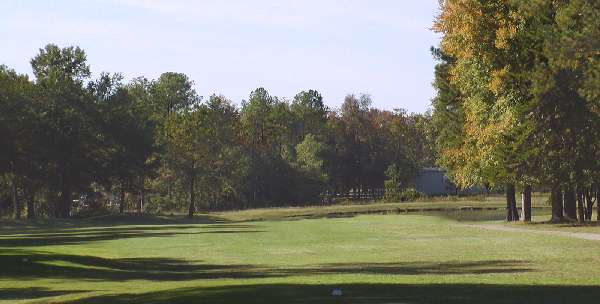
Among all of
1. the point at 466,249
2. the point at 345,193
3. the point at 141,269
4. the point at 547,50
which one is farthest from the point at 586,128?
the point at 345,193

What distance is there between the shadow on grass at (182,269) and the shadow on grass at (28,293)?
13.0 feet

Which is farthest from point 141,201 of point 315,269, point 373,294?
point 373,294

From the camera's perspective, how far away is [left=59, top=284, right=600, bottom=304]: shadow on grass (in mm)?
20916

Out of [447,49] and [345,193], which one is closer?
[447,49]

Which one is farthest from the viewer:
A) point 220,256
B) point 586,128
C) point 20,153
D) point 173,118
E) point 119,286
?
point 173,118

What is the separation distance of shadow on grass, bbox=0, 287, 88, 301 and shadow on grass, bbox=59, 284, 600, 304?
239cm

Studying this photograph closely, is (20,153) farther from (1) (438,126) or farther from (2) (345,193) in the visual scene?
(2) (345,193)

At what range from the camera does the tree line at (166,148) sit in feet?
377

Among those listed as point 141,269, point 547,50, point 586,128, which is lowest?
point 141,269

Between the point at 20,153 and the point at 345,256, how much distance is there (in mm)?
73211

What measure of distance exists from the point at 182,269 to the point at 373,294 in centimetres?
1566

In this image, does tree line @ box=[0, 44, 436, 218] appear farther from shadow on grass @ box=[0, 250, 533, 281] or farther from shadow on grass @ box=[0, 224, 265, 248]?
shadow on grass @ box=[0, 250, 533, 281]

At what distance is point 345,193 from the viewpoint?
189 meters

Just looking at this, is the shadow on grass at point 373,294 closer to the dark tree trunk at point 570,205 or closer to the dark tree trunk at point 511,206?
the dark tree trunk at point 570,205
